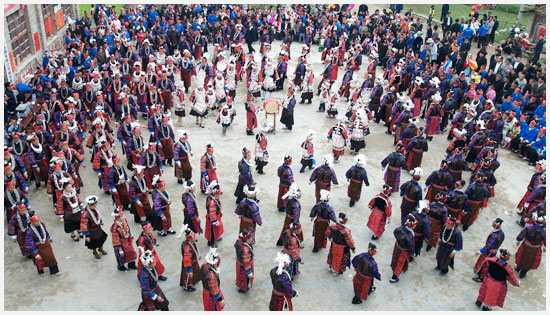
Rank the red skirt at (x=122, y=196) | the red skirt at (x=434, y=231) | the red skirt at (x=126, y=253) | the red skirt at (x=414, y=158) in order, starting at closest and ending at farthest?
the red skirt at (x=126, y=253) → the red skirt at (x=434, y=231) → the red skirt at (x=122, y=196) → the red skirt at (x=414, y=158)

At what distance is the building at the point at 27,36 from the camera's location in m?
16.7

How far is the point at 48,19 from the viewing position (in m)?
20.9

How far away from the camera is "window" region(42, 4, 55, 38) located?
2047cm

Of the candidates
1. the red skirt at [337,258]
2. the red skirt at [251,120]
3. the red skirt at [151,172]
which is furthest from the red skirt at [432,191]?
the red skirt at [151,172]

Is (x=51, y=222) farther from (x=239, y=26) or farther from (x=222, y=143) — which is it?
(x=239, y=26)

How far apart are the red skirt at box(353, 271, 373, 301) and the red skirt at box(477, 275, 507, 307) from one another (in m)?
1.98

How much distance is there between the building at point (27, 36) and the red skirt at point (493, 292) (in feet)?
51.1

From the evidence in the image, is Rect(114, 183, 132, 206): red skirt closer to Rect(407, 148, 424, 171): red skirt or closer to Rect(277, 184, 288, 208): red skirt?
Rect(277, 184, 288, 208): red skirt

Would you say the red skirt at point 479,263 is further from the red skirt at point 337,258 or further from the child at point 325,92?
the child at point 325,92

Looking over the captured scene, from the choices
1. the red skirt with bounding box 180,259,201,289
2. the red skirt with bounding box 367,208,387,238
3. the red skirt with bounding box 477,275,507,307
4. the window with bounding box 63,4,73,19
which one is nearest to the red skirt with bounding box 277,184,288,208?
the red skirt with bounding box 367,208,387,238

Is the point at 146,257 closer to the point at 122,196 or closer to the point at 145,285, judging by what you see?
the point at 145,285

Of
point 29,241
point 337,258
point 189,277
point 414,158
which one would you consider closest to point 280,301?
point 337,258

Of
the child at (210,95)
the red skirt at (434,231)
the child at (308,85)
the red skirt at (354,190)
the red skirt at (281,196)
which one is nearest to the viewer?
the red skirt at (434,231)

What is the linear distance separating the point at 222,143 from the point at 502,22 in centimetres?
2184
